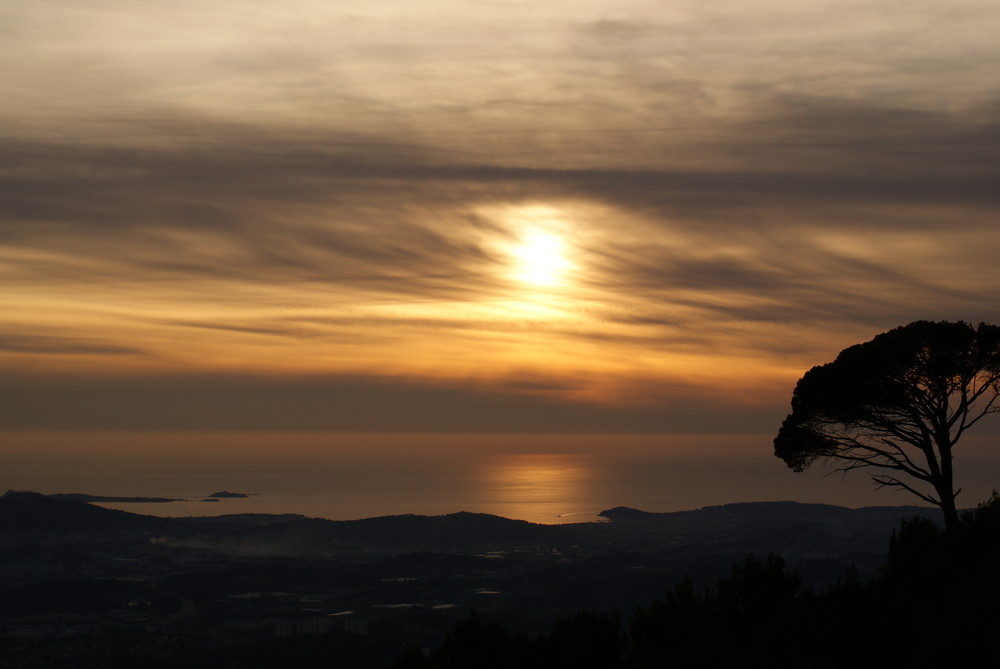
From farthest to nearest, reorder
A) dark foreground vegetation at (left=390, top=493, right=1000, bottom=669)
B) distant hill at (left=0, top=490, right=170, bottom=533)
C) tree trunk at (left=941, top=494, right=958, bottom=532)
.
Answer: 1. distant hill at (left=0, top=490, right=170, bottom=533)
2. tree trunk at (left=941, top=494, right=958, bottom=532)
3. dark foreground vegetation at (left=390, top=493, right=1000, bottom=669)

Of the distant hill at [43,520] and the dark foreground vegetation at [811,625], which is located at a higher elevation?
the distant hill at [43,520]

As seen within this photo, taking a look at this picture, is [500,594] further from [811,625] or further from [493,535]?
[811,625]

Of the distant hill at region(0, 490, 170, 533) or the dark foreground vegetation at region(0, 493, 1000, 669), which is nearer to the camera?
the dark foreground vegetation at region(0, 493, 1000, 669)

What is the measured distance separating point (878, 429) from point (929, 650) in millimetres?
16458

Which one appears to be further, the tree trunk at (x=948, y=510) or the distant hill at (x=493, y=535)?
the distant hill at (x=493, y=535)

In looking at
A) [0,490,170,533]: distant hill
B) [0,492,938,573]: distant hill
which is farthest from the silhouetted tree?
[0,490,170,533]: distant hill

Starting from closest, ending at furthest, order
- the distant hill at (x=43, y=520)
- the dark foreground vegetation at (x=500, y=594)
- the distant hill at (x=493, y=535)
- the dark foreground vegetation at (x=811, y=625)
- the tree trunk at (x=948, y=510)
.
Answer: the dark foreground vegetation at (x=811, y=625) < the dark foreground vegetation at (x=500, y=594) < the tree trunk at (x=948, y=510) < the distant hill at (x=493, y=535) < the distant hill at (x=43, y=520)

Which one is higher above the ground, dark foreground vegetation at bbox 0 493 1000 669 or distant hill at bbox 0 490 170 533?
distant hill at bbox 0 490 170 533

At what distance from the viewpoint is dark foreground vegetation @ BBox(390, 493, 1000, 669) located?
20719 mm

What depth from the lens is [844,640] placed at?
74.6 feet

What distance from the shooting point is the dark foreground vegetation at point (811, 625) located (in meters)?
20.7

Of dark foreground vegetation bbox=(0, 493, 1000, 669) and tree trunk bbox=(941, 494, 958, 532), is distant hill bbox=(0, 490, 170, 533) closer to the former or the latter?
dark foreground vegetation bbox=(0, 493, 1000, 669)

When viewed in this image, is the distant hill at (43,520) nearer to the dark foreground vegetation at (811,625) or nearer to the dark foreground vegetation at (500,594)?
the dark foreground vegetation at (500,594)

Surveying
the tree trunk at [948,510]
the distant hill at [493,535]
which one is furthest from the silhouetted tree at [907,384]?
the distant hill at [493,535]
